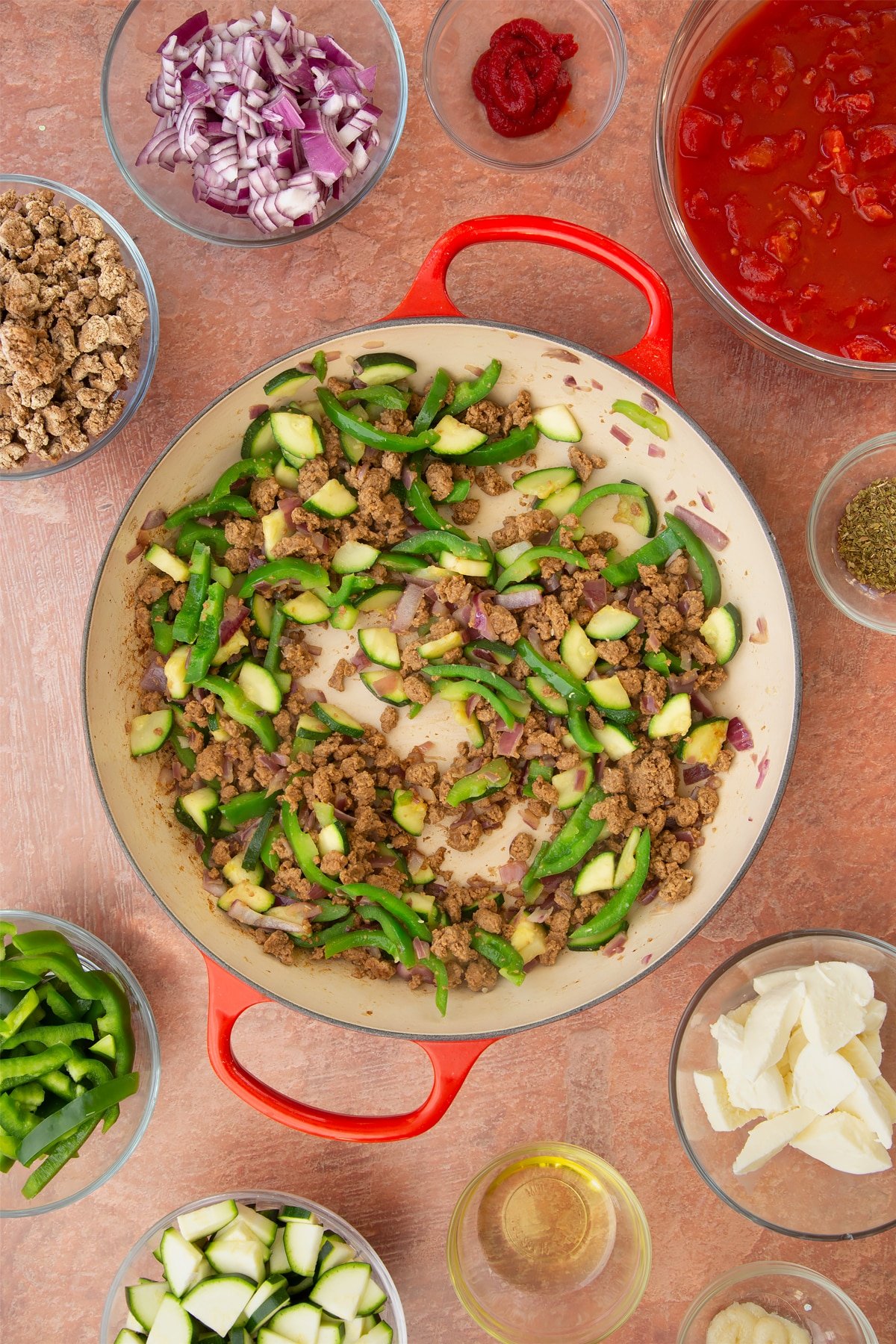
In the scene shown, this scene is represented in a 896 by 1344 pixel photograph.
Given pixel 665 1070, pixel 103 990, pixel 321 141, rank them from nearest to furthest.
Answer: pixel 321 141 < pixel 103 990 < pixel 665 1070

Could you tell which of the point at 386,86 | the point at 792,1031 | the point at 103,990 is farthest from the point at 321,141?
the point at 792,1031

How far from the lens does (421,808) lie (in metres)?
2.11

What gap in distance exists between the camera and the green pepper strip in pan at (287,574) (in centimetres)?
203

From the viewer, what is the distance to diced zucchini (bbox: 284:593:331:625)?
6.81 feet

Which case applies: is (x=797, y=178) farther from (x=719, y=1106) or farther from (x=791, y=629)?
(x=719, y=1106)

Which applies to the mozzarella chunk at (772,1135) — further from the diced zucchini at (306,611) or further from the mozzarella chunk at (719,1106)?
the diced zucchini at (306,611)

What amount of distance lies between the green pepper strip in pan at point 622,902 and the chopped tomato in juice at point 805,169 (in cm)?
105

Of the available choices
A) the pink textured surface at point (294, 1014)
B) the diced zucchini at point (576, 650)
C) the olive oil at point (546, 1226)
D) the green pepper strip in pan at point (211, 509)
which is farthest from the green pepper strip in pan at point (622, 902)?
the green pepper strip in pan at point (211, 509)

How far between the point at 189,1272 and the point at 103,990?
596mm

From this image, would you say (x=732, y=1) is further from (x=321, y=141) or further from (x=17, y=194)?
(x=17, y=194)

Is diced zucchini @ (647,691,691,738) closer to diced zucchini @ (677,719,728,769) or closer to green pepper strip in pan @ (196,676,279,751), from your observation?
diced zucchini @ (677,719,728,769)

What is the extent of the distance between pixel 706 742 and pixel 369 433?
935 millimetres

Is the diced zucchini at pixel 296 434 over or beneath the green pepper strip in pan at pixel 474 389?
beneath

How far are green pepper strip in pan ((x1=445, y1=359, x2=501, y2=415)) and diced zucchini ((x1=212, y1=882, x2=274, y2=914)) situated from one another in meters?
1.08
